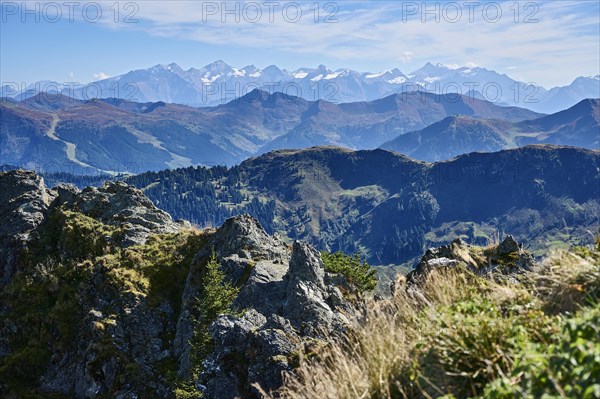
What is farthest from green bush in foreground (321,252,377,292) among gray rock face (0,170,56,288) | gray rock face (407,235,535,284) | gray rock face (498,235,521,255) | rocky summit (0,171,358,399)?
gray rock face (0,170,56,288)

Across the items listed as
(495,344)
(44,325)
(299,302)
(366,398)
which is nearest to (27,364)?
(44,325)

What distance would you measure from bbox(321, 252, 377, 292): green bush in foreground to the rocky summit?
1484 millimetres

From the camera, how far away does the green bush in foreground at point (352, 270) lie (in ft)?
96.8

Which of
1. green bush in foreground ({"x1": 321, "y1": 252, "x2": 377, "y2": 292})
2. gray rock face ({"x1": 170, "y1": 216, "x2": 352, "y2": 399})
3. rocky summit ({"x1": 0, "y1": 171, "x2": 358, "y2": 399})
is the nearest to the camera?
gray rock face ({"x1": 170, "y1": 216, "x2": 352, "y2": 399})

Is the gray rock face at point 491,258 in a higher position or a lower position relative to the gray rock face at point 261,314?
higher

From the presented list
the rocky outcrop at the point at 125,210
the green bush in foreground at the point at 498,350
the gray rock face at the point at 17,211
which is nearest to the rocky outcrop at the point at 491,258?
the green bush in foreground at the point at 498,350

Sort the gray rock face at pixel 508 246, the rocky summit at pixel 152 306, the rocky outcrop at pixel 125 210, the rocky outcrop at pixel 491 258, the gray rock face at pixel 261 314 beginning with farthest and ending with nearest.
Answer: the rocky outcrop at pixel 125 210 < the gray rock face at pixel 508 246 < the rocky outcrop at pixel 491 258 < the rocky summit at pixel 152 306 < the gray rock face at pixel 261 314

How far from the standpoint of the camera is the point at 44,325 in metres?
27.8

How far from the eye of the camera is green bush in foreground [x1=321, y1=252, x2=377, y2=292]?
2950 cm

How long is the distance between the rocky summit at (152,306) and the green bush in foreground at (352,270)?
1484mm

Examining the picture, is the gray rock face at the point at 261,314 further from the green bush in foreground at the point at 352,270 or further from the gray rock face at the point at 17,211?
the gray rock face at the point at 17,211

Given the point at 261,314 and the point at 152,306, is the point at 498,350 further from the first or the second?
the point at 152,306

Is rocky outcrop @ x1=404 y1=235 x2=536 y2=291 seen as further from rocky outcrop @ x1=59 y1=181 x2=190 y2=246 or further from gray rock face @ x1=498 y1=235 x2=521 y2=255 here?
rocky outcrop @ x1=59 y1=181 x2=190 y2=246

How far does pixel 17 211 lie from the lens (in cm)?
3950
